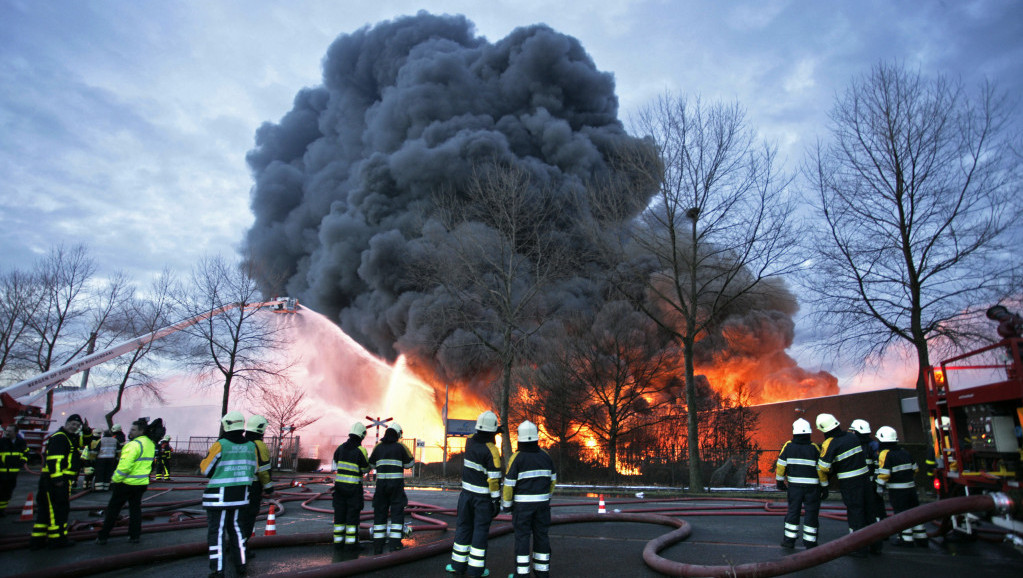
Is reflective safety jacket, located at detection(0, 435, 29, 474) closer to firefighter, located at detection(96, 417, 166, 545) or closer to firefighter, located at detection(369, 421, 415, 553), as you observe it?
firefighter, located at detection(96, 417, 166, 545)

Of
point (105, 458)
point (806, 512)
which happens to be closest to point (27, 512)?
point (105, 458)

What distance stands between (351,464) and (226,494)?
142 cm

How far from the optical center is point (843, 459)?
6.01m

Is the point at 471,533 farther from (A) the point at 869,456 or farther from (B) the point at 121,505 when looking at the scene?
(A) the point at 869,456

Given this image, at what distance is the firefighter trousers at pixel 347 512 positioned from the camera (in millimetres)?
6039

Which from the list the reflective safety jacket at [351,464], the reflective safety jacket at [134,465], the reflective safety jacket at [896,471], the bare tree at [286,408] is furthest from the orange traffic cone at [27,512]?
the bare tree at [286,408]

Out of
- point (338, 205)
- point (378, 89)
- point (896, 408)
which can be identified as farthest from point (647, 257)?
point (378, 89)

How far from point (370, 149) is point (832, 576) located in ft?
132

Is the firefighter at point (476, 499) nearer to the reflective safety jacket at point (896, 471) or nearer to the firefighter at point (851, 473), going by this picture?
the firefighter at point (851, 473)

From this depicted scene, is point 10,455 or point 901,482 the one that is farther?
point 10,455

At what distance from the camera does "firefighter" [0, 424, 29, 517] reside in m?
7.44

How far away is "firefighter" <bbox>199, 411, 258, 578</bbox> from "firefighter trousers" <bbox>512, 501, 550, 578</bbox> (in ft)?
7.55

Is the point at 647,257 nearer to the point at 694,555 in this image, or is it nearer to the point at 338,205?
the point at 338,205

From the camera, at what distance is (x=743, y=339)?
2822 cm
